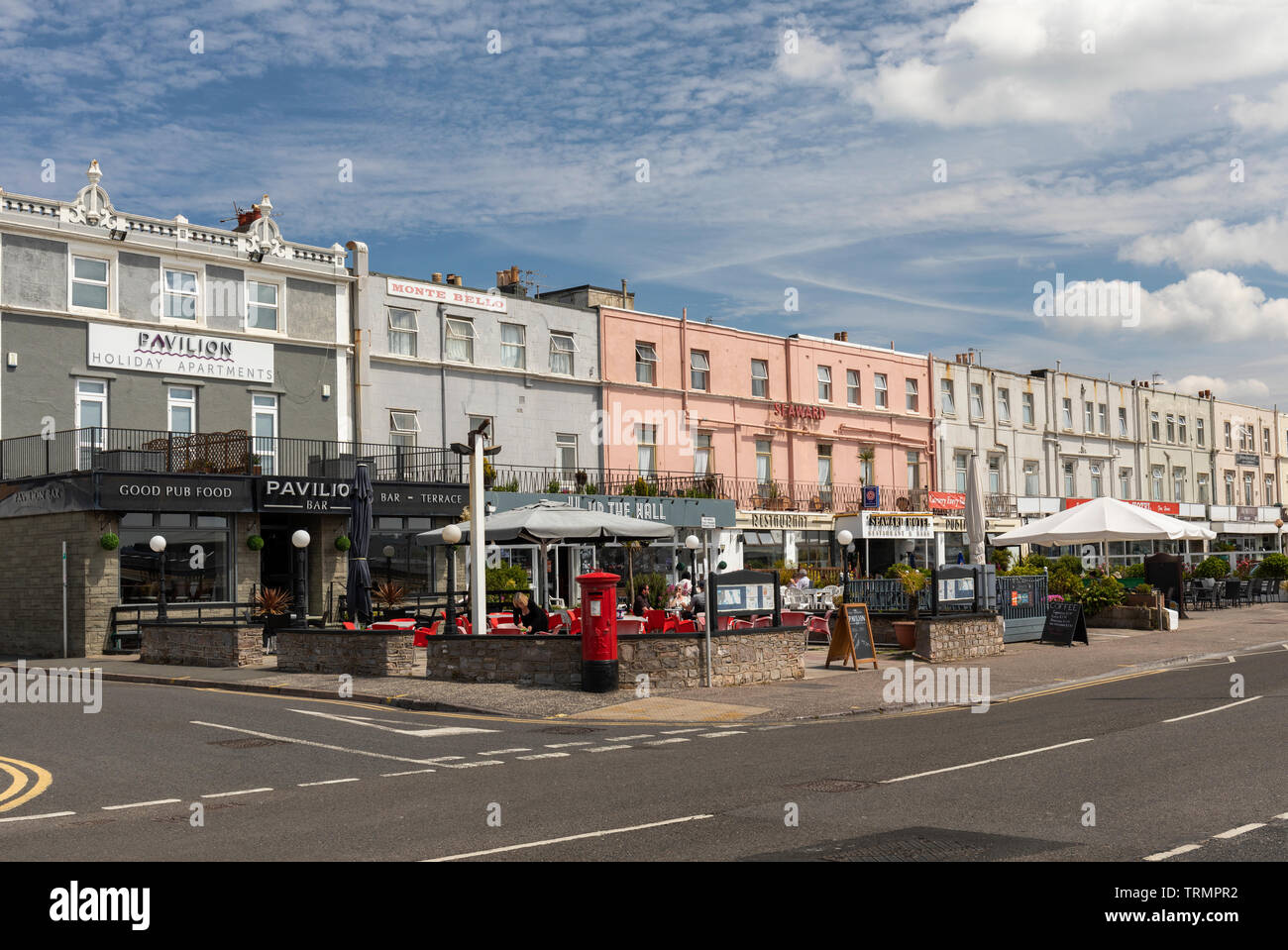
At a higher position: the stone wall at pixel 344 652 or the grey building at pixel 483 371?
the grey building at pixel 483 371

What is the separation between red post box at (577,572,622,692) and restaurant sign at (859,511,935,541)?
1100 inches

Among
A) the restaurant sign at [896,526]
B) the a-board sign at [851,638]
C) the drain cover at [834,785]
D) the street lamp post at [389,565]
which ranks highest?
the restaurant sign at [896,526]

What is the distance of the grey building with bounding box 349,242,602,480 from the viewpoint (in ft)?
113

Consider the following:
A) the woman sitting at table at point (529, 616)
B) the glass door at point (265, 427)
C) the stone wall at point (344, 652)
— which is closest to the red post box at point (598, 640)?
the woman sitting at table at point (529, 616)

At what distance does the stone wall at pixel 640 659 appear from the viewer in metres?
17.8

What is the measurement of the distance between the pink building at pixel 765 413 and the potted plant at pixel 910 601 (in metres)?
14.9

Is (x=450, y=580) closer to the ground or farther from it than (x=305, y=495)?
closer to the ground

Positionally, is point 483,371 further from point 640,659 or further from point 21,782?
point 21,782

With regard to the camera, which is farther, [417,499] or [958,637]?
[417,499]

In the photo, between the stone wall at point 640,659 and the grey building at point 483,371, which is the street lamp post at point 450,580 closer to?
the stone wall at point 640,659

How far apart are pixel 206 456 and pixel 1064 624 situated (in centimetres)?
1982

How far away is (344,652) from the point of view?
20703 mm

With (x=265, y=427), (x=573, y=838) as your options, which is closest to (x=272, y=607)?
(x=265, y=427)
